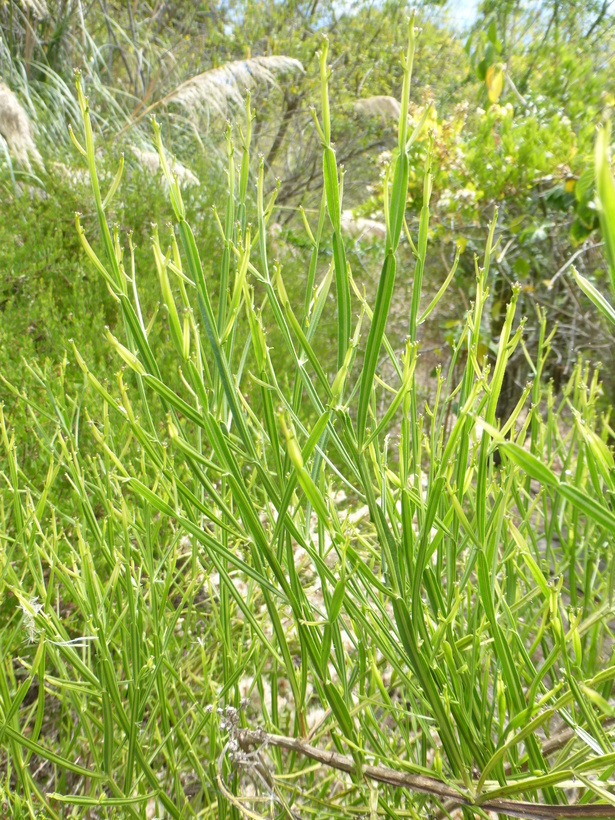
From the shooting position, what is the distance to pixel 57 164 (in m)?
2.87

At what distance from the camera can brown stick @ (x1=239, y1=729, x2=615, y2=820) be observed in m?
0.27

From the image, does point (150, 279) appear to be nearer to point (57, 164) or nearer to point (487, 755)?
point (57, 164)

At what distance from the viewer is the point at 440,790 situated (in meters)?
0.34

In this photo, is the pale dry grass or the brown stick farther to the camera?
the pale dry grass

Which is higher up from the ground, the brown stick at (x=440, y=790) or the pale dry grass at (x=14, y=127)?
the pale dry grass at (x=14, y=127)

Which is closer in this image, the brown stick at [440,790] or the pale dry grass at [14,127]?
the brown stick at [440,790]

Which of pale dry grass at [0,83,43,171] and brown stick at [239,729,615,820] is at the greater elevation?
pale dry grass at [0,83,43,171]

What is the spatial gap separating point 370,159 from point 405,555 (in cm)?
808

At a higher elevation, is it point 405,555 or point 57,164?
point 57,164

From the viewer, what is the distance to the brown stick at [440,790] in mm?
270

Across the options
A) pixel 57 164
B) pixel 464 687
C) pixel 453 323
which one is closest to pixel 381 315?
pixel 464 687

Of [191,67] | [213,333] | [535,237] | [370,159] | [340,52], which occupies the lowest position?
[213,333]

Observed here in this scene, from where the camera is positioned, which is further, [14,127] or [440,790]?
[14,127]

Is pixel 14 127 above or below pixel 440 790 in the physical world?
above
